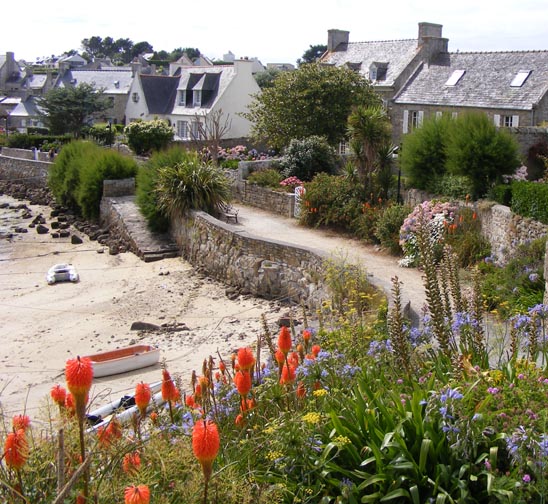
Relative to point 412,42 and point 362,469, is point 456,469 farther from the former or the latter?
point 412,42

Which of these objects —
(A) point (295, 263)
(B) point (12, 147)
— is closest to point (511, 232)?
(A) point (295, 263)

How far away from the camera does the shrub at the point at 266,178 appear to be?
2452cm

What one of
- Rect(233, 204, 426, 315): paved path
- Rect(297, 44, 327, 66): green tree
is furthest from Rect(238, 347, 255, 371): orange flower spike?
Rect(297, 44, 327, 66): green tree

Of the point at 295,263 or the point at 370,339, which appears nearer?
the point at 370,339

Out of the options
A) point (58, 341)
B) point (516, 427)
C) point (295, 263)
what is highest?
point (516, 427)

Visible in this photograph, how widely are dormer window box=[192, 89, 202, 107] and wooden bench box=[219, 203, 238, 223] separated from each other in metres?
27.3

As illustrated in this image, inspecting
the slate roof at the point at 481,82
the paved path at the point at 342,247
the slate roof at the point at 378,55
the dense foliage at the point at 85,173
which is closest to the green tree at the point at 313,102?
the dense foliage at the point at 85,173

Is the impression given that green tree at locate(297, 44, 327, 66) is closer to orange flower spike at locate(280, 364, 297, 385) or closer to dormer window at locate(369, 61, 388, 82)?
dormer window at locate(369, 61, 388, 82)

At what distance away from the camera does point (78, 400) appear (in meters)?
3.32

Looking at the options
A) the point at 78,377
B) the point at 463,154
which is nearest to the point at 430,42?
the point at 463,154

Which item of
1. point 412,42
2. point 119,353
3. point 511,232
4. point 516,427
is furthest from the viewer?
point 412,42

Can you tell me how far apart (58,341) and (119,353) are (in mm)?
3070

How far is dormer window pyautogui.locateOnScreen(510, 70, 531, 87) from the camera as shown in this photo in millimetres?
34250

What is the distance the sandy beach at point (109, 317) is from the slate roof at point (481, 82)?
19.2 meters
